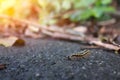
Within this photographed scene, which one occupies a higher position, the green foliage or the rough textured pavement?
the green foliage

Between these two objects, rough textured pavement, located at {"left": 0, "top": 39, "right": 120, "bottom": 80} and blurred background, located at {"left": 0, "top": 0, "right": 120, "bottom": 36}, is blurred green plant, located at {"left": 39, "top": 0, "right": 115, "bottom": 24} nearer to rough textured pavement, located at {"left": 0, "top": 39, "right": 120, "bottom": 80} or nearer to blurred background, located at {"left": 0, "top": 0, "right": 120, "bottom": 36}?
blurred background, located at {"left": 0, "top": 0, "right": 120, "bottom": 36}

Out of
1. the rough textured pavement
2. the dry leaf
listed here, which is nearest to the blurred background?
the dry leaf

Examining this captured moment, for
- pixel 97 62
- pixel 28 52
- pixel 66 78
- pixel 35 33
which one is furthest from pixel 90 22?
pixel 66 78

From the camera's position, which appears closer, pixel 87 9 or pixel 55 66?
pixel 55 66

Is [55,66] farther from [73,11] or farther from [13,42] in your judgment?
[73,11]

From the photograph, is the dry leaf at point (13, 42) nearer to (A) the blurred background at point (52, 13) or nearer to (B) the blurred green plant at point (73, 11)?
(A) the blurred background at point (52, 13)

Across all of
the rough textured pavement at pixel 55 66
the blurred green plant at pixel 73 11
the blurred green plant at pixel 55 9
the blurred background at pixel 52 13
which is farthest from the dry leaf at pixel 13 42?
the blurred green plant at pixel 73 11

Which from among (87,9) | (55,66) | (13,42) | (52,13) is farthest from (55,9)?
(55,66)

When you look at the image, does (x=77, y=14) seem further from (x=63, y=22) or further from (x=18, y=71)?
(x=18, y=71)
